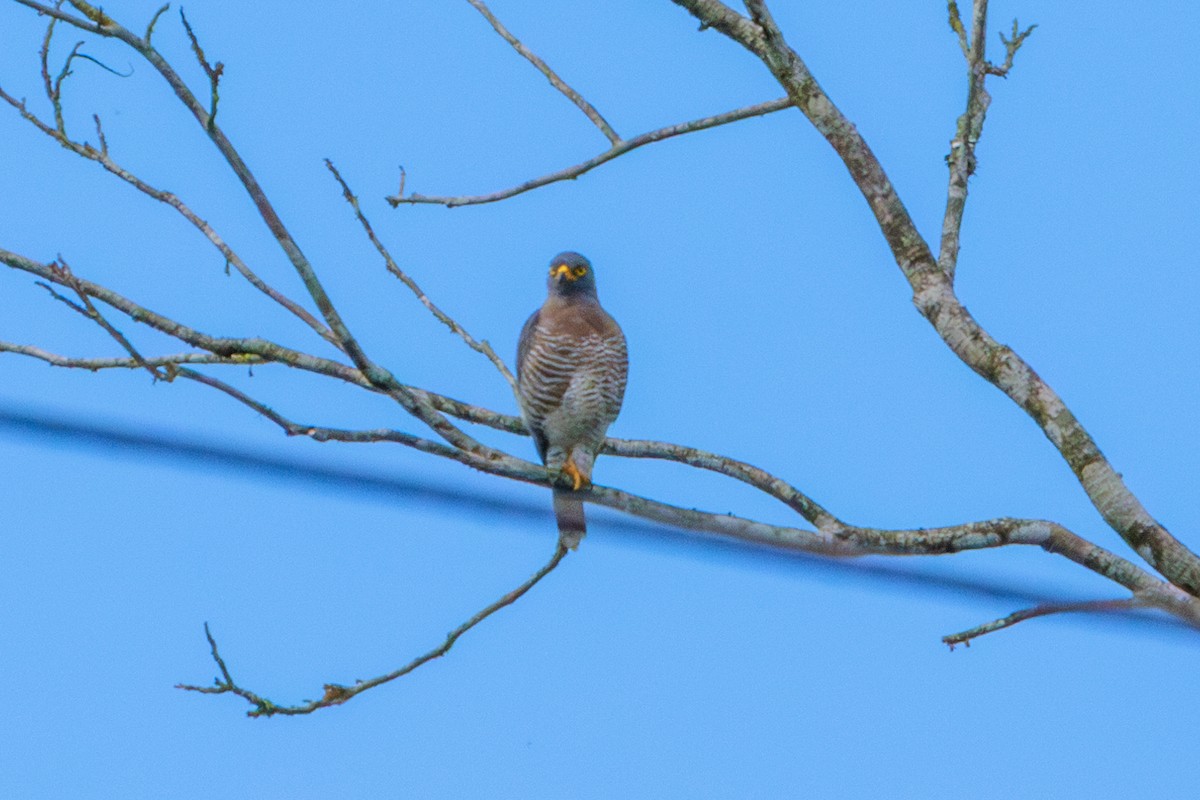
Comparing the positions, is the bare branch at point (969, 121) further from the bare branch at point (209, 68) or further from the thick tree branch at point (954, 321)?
the bare branch at point (209, 68)

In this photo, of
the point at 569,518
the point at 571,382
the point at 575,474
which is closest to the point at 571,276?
the point at 571,382

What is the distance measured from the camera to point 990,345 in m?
5.35

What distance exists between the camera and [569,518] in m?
4.30

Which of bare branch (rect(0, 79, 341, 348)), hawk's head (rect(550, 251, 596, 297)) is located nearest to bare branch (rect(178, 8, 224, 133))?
bare branch (rect(0, 79, 341, 348))

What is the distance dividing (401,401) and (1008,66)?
2.93m

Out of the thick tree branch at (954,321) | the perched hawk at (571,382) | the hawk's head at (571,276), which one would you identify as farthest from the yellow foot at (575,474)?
the thick tree branch at (954,321)

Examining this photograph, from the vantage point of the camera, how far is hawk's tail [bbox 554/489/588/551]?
11.7 ft

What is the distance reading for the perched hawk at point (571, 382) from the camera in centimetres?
756

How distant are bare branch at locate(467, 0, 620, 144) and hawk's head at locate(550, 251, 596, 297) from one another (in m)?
2.20

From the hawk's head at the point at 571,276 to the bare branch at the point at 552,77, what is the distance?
2.20m

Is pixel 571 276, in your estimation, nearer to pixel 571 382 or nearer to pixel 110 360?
pixel 571 382

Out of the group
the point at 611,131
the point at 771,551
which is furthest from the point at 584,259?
the point at 771,551

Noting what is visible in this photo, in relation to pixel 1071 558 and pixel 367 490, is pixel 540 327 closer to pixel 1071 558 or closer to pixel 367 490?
pixel 1071 558

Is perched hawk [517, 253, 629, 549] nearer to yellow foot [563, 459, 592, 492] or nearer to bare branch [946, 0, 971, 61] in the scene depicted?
yellow foot [563, 459, 592, 492]
